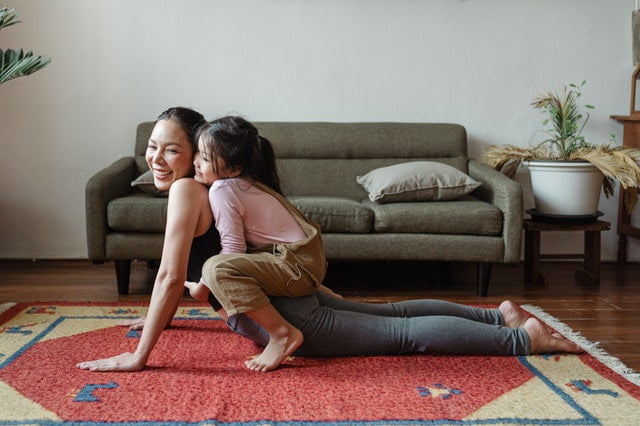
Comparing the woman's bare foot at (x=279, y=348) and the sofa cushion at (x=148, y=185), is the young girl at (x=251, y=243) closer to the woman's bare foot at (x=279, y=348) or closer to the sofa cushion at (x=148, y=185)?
the woman's bare foot at (x=279, y=348)

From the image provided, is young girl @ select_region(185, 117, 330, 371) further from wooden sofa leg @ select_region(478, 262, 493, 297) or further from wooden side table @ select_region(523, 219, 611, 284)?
wooden side table @ select_region(523, 219, 611, 284)

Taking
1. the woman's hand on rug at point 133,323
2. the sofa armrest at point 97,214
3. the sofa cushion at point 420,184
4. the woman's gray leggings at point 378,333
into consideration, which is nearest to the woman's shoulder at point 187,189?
the woman's gray leggings at point 378,333

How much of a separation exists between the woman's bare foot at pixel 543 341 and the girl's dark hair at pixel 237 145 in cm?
94

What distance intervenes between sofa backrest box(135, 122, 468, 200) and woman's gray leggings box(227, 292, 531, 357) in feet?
4.98

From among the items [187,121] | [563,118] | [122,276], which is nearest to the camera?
[187,121]

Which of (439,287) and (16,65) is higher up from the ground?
(16,65)

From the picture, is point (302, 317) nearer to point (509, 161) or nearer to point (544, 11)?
point (509, 161)

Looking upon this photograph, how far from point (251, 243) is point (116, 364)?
51 cm

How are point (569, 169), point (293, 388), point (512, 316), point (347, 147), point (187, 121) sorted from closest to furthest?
point (293, 388) → point (187, 121) → point (512, 316) → point (569, 169) → point (347, 147)

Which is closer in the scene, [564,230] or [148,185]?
[148,185]

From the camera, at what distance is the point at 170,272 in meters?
2.07

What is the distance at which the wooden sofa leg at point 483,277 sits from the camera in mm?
3266

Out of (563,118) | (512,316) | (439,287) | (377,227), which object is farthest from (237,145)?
(563,118)

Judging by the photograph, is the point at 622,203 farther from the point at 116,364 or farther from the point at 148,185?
the point at 116,364
